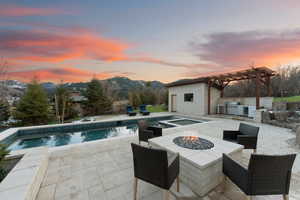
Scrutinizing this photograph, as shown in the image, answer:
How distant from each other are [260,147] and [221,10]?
667 centimetres

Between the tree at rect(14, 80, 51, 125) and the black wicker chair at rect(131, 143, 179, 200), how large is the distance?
11.1 metres

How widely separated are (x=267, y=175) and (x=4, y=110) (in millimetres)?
14033

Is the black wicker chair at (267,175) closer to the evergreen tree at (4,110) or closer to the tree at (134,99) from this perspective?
the evergreen tree at (4,110)

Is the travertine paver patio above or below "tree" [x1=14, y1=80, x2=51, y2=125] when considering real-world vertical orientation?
below

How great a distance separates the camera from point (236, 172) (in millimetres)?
1613

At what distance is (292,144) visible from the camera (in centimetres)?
392

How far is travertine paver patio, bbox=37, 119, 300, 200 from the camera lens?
74.8 inches

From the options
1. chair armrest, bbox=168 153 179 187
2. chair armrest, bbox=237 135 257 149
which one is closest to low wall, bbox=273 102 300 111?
chair armrest, bbox=237 135 257 149

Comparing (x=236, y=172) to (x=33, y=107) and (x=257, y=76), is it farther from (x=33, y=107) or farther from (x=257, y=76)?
(x=33, y=107)

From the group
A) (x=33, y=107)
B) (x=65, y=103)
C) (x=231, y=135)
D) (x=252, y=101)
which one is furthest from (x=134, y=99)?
(x=231, y=135)

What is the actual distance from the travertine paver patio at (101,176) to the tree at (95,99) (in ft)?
33.2

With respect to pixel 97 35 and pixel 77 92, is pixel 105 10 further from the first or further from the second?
pixel 77 92

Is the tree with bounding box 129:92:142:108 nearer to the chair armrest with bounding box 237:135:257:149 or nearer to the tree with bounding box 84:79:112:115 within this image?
the tree with bounding box 84:79:112:115

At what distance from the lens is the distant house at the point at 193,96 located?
10.4m
